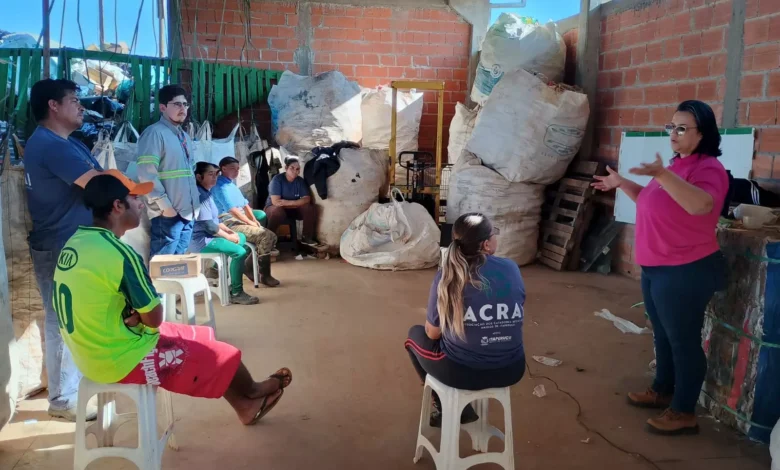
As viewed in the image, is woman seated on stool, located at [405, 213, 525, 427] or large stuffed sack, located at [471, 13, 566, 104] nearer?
woman seated on stool, located at [405, 213, 525, 427]

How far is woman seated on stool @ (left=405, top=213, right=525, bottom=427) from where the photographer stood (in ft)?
6.09

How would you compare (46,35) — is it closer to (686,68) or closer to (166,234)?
(166,234)

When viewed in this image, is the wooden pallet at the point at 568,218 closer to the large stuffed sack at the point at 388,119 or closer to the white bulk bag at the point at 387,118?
the large stuffed sack at the point at 388,119

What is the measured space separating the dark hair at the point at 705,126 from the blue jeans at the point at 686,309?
0.39m

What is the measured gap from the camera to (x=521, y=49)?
5438mm

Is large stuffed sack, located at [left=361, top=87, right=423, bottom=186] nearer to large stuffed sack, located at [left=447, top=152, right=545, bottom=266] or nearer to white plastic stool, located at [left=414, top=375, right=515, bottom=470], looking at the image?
large stuffed sack, located at [left=447, top=152, right=545, bottom=266]

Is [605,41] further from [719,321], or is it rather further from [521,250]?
[719,321]

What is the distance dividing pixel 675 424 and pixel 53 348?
7.88 ft

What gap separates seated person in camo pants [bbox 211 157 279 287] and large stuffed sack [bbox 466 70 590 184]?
193 cm

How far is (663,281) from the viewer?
2.25m

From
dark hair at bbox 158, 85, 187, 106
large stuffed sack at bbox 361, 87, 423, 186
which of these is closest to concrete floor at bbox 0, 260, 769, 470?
dark hair at bbox 158, 85, 187, 106

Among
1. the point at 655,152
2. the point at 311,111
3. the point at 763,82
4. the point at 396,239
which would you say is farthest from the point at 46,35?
the point at 655,152

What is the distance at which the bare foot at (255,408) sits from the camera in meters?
2.32

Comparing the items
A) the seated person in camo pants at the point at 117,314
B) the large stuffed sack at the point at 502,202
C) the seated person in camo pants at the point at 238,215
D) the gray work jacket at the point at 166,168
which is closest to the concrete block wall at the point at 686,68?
the large stuffed sack at the point at 502,202
